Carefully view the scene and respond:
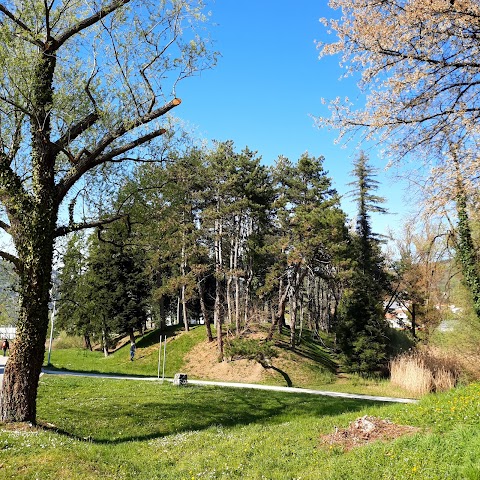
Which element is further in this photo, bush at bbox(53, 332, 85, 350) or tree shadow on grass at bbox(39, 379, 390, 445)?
bush at bbox(53, 332, 85, 350)

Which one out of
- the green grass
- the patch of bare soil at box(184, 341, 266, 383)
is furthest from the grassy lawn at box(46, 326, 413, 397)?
the patch of bare soil at box(184, 341, 266, 383)

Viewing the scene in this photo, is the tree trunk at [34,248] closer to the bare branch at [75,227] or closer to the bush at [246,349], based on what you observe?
the bare branch at [75,227]

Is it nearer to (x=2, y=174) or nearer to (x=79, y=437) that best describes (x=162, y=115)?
(x=2, y=174)

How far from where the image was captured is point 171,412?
427 inches

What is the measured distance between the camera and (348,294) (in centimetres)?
2683

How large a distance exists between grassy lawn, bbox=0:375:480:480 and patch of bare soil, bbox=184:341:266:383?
47.6ft

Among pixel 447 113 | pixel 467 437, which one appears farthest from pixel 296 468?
pixel 447 113

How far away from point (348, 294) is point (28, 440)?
2275 centimetres

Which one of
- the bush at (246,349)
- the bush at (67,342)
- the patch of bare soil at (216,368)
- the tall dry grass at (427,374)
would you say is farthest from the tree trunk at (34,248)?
the bush at (67,342)

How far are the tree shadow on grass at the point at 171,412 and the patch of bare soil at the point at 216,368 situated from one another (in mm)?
11129

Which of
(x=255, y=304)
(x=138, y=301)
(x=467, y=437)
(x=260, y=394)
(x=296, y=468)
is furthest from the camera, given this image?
(x=138, y=301)

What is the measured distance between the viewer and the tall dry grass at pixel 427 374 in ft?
47.1

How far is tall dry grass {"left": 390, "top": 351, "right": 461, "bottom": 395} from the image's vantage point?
14359 mm

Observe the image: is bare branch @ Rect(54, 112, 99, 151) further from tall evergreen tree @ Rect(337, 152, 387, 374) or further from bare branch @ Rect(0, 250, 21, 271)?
tall evergreen tree @ Rect(337, 152, 387, 374)
